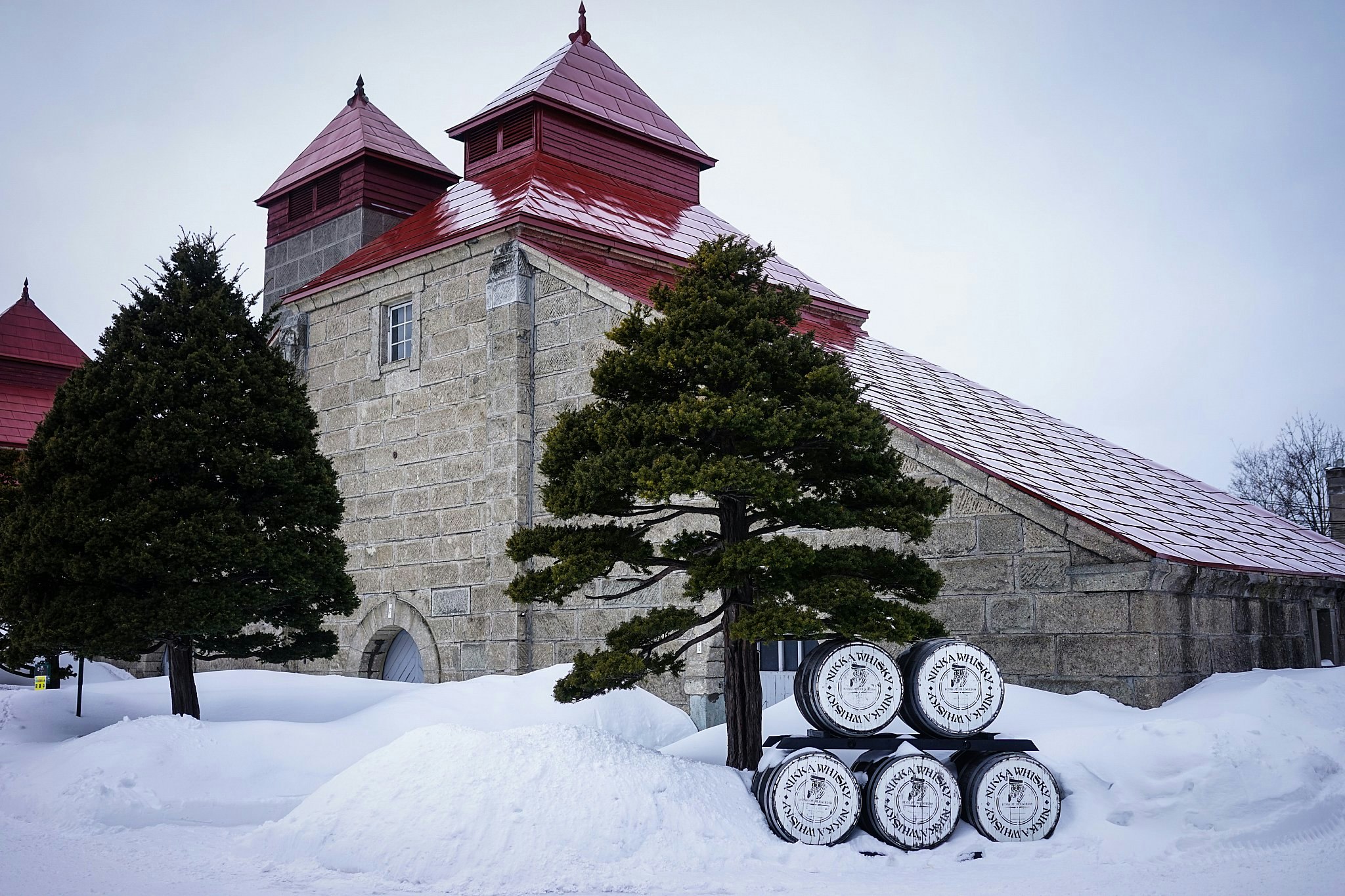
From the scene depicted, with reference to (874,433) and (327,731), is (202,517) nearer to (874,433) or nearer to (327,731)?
(327,731)

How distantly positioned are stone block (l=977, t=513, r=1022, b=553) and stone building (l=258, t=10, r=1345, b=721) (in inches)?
1.0

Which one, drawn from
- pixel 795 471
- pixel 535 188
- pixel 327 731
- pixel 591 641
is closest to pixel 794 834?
pixel 795 471

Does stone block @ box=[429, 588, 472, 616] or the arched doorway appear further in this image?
the arched doorway

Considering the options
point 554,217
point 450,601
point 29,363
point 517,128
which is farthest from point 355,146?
point 29,363

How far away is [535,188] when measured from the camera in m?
19.4

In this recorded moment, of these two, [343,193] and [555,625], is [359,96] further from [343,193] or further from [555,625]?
[555,625]

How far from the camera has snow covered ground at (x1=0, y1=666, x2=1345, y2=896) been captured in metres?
8.07

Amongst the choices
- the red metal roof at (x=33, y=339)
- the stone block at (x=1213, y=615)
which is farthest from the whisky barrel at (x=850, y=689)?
the red metal roof at (x=33, y=339)

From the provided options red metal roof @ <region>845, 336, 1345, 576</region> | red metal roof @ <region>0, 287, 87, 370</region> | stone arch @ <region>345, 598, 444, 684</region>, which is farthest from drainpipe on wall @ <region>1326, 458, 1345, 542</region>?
red metal roof @ <region>0, 287, 87, 370</region>

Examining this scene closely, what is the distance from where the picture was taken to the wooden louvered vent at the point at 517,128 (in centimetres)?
2208

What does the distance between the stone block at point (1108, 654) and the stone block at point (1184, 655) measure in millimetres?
127

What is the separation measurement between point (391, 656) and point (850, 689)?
11.5m

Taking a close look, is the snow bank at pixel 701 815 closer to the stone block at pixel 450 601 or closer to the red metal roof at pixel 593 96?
the stone block at pixel 450 601

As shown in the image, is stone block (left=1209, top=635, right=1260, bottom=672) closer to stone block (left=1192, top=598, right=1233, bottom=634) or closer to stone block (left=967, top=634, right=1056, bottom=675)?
stone block (left=1192, top=598, right=1233, bottom=634)
